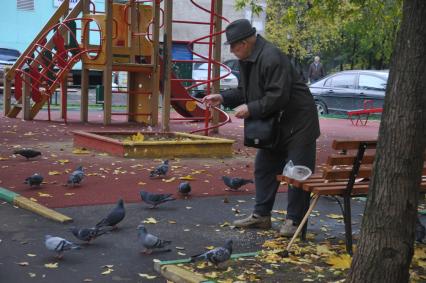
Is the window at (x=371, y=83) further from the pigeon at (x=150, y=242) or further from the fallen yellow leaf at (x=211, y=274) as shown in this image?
the fallen yellow leaf at (x=211, y=274)

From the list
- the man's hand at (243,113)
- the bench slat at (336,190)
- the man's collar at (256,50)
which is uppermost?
the man's collar at (256,50)

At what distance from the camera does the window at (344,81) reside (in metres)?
23.0

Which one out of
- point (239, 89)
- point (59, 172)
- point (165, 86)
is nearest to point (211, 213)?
point (239, 89)

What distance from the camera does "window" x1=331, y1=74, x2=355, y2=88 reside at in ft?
75.5

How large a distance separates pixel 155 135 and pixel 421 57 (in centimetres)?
834

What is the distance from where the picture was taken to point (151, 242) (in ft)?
18.7

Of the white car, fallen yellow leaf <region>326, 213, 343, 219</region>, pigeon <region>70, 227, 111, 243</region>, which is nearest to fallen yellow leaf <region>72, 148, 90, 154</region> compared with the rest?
fallen yellow leaf <region>326, 213, 343, 219</region>

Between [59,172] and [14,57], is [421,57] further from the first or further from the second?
[14,57]

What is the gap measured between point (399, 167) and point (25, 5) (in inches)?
1407

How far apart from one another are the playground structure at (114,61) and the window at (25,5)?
793 inches

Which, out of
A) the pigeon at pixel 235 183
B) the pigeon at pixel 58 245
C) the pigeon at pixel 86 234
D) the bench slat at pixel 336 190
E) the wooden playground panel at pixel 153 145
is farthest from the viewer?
the wooden playground panel at pixel 153 145

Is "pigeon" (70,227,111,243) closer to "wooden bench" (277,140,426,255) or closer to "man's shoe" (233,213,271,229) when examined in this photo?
"man's shoe" (233,213,271,229)

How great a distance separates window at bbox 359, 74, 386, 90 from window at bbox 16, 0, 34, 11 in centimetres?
2103

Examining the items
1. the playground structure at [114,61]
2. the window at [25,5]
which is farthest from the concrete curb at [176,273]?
the window at [25,5]
